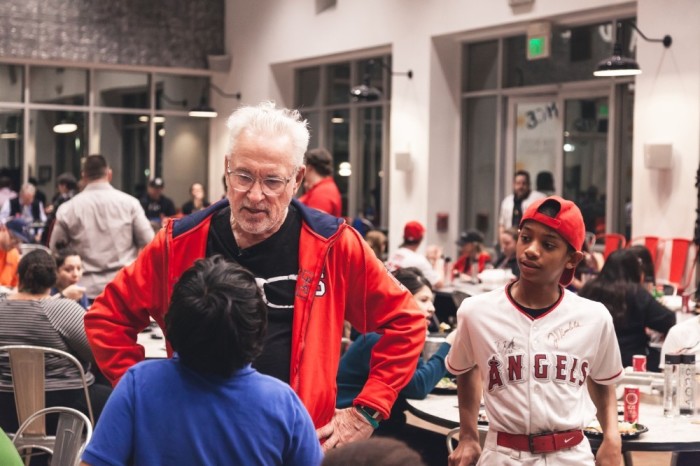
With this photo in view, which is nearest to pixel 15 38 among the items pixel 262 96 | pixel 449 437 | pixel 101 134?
pixel 101 134

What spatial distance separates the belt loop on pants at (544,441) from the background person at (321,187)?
16.4 ft

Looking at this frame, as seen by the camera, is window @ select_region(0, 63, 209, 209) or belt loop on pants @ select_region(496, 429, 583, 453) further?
window @ select_region(0, 63, 209, 209)

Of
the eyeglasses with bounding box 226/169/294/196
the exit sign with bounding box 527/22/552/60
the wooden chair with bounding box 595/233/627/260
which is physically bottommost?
the wooden chair with bounding box 595/233/627/260

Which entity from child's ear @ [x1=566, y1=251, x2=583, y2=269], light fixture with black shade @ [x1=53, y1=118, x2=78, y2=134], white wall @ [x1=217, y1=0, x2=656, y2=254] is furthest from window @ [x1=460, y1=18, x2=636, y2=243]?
child's ear @ [x1=566, y1=251, x2=583, y2=269]

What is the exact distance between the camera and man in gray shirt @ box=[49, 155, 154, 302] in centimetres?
773

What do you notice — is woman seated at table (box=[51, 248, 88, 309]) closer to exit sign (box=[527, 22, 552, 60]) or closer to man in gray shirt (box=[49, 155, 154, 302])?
man in gray shirt (box=[49, 155, 154, 302])

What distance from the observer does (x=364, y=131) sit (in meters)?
16.1

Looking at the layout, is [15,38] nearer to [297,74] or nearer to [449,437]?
[297,74]

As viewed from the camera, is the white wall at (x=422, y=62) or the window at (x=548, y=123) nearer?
the window at (x=548, y=123)

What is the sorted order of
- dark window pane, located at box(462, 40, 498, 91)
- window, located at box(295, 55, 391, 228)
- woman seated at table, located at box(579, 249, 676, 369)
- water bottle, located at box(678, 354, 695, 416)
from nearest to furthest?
water bottle, located at box(678, 354, 695, 416) < woman seated at table, located at box(579, 249, 676, 369) < dark window pane, located at box(462, 40, 498, 91) < window, located at box(295, 55, 391, 228)

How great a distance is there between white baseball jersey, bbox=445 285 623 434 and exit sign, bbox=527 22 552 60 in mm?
9148

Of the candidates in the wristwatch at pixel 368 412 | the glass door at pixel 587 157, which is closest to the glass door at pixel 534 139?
the glass door at pixel 587 157

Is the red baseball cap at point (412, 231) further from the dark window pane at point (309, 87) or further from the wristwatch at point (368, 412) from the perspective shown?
the dark window pane at point (309, 87)

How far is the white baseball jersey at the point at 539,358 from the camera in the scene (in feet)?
10.2
